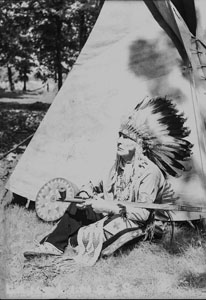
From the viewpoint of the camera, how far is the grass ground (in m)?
3.28

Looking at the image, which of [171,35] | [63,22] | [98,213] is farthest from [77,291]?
[63,22]

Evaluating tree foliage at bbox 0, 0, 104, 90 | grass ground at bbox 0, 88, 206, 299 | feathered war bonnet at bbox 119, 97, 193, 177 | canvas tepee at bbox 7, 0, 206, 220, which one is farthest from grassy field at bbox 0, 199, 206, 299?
tree foliage at bbox 0, 0, 104, 90

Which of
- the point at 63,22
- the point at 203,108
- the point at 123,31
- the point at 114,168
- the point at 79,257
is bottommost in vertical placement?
the point at 63,22

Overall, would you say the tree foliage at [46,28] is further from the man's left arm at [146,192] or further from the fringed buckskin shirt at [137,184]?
the man's left arm at [146,192]

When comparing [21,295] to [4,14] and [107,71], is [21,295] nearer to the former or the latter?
[107,71]

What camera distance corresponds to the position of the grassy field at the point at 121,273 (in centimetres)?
328

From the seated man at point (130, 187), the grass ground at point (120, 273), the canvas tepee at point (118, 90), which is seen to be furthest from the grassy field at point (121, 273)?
the canvas tepee at point (118, 90)

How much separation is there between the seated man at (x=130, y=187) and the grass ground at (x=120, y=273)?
14 cm

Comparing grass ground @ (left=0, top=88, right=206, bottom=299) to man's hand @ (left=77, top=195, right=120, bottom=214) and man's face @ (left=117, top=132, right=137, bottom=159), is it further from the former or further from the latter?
man's face @ (left=117, top=132, right=137, bottom=159)

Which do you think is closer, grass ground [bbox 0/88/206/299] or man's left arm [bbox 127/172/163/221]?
grass ground [bbox 0/88/206/299]

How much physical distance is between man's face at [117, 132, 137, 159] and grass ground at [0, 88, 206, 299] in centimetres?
79

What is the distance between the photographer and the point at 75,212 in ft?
13.3

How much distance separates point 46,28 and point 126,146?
9255mm

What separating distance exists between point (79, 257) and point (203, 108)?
67.4 inches
